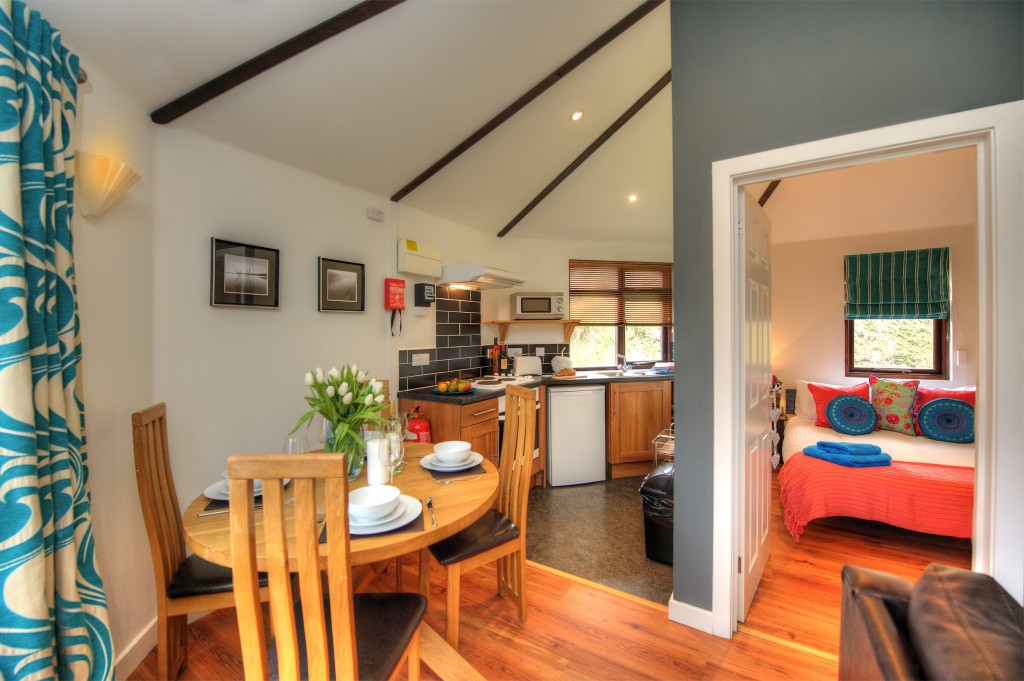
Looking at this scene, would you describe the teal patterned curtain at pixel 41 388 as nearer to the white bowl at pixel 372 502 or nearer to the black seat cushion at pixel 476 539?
the white bowl at pixel 372 502

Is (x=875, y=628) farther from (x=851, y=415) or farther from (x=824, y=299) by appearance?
(x=824, y=299)

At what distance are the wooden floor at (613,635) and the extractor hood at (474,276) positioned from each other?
2.02 meters

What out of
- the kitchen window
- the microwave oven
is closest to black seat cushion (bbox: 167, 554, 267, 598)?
the microwave oven

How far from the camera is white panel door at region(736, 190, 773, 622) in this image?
1.93m

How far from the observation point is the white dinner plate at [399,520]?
1.24m

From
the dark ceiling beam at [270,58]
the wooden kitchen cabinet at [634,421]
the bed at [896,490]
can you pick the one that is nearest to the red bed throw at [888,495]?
the bed at [896,490]

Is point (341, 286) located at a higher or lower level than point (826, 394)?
higher

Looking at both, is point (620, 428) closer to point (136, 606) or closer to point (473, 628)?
point (473, 628)

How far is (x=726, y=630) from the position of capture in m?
1.84

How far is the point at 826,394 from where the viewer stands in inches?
152

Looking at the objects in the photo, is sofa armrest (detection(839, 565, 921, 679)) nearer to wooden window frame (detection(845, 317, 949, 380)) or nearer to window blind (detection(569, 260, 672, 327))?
window blind (detection(569, 260, 672, 327))

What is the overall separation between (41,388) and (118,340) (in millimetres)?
531

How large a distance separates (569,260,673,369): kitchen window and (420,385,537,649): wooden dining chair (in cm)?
274

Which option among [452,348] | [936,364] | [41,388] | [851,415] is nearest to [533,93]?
[452,348]
